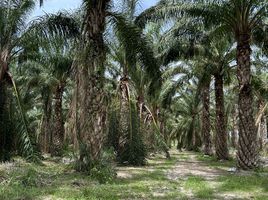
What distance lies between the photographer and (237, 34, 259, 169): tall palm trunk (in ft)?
58.7

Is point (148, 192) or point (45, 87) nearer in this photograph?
point (148, 192)

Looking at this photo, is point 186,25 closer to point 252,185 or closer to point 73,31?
point 73,31

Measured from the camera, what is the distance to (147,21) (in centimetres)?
1834

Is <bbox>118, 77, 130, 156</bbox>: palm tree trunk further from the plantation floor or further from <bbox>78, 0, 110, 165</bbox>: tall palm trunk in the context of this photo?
the plantation floor

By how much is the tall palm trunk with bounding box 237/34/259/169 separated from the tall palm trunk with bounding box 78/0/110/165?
6060 mm

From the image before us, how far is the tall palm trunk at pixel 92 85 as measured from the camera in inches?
583

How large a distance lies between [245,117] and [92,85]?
6.75m

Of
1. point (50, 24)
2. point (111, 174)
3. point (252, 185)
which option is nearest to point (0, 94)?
point (50, 24)

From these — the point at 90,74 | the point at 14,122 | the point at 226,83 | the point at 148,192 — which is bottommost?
the point at 148,192

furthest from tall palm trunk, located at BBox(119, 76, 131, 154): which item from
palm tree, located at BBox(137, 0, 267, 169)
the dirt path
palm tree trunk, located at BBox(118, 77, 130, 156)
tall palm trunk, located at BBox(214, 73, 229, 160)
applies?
tall palm trunk, located at BBox(214, 73, 229, 160)

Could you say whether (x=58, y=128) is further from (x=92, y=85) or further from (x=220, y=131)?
(x=92, y=85)

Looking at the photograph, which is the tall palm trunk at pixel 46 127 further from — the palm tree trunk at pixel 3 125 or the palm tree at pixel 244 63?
the palm tree at pixel 244 63

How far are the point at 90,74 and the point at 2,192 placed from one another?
5744 mm

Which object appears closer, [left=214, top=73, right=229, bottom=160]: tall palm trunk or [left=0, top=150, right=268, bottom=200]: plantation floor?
[left=0, top=150, right=268, bottom=200]: plantation floor
